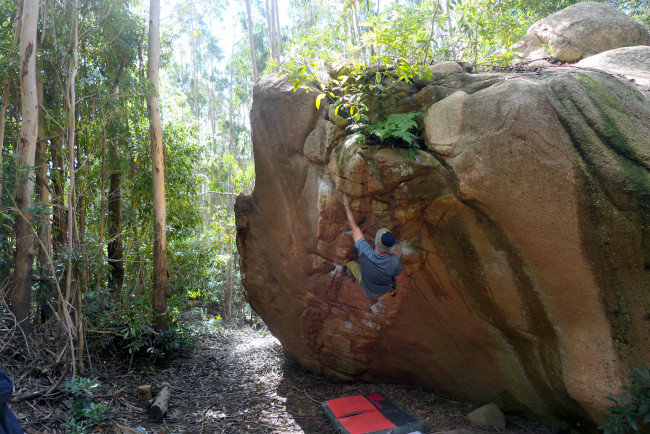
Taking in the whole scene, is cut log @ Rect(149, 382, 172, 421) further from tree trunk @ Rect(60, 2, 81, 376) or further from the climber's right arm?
the climber's right arm

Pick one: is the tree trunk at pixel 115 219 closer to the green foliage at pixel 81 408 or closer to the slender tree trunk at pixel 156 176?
the slender tree trunk at pixel 156 176

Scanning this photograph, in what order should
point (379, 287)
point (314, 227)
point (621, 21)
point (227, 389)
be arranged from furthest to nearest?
point (227, 389), point (621, 21), point (314, 227), point (379, 287)

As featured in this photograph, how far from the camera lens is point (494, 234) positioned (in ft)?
13.2

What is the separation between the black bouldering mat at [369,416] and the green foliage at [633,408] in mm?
1819

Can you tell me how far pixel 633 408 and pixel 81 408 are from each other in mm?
5471

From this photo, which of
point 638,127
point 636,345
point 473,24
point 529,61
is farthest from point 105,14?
point 636,345

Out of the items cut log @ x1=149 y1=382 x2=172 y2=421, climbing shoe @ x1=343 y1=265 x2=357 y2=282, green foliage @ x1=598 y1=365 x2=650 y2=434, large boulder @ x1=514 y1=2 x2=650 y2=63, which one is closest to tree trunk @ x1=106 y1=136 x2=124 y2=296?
cut log @ x1=149 y1=382 x2=172 y2=421

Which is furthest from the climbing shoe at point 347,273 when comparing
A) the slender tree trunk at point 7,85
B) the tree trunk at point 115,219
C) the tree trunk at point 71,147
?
the slender tree trunk at point 7,85

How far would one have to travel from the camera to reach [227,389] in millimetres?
6195

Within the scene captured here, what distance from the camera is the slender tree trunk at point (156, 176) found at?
753 centimetres

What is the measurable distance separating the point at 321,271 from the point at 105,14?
5710 mm

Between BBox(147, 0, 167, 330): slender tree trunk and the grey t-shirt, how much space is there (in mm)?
4789

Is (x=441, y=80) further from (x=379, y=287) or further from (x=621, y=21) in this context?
(x=621, y=21)

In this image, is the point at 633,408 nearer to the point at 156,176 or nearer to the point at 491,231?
the point at 491,231
